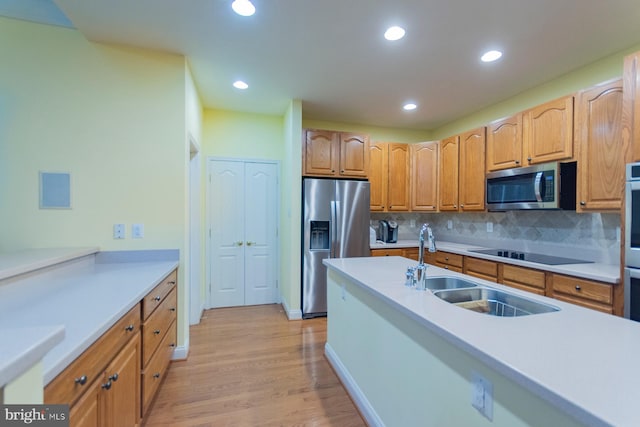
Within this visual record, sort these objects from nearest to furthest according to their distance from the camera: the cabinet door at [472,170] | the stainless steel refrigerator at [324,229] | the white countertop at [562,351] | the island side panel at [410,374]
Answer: the white countertop at [562,351], the island side panel at [410,374], the cabinet door at [472,170], the stainless steel refrigerator at [324,229]

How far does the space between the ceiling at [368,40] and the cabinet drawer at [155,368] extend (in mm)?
2293

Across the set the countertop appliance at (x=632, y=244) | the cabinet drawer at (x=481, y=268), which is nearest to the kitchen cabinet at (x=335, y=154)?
the cabinet drawer at (x=481, y=268)

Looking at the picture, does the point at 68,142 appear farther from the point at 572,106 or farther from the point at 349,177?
the point at 572,106

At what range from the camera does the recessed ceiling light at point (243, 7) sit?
1.80 m

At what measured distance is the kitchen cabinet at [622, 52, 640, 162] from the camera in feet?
6.00

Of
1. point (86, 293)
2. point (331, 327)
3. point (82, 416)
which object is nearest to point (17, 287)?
point (86, 293)

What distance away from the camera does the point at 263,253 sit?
3.98 metres

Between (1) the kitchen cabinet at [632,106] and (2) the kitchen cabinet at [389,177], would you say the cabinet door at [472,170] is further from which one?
(1) the kitchen cabinet at [632,106]

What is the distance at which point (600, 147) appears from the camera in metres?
2.20

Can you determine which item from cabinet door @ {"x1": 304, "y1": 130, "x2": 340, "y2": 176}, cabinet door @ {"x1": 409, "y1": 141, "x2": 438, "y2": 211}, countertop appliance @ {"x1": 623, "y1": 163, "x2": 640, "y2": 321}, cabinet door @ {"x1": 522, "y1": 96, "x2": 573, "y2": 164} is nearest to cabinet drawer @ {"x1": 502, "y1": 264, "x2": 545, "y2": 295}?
countertop appliance @ {"x1": 623, "y1": 163, "x2": 640, "y2": 321}

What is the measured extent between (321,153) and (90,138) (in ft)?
7.63

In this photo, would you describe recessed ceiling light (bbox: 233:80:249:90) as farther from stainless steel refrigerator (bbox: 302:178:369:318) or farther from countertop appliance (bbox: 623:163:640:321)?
countertop appliance (bbox: 623:163:640:321)

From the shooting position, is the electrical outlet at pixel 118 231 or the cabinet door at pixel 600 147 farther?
the electrical outlet at pixel 118 231

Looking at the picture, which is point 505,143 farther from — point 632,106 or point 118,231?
point 118,231
